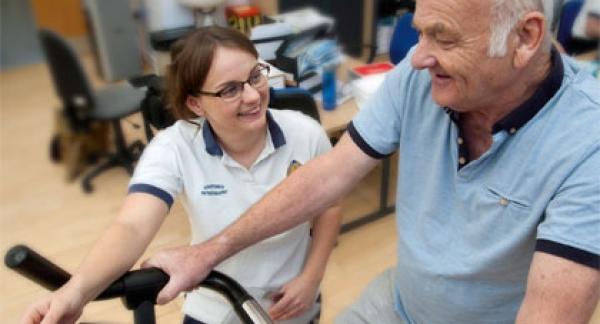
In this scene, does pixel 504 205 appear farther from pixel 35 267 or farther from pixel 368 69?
pixel 368 69

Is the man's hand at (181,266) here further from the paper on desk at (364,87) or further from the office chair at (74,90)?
the paper on desk at (364,87)

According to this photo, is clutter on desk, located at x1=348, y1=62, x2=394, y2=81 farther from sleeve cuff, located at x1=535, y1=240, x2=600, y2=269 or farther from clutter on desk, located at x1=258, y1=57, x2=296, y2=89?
sleeve cuff, located at x1=535, y1=240, x2=600, y2=269

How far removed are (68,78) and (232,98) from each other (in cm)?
32

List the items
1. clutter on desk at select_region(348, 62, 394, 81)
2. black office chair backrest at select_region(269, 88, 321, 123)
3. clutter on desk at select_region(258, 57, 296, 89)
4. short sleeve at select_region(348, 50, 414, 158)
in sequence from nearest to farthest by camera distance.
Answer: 1. short sleeve at select_region(348, 50, 414, 158)
2. black office chair backrest at select_region(269, 88, 321, 123)
3. clutter on desk at select_region(258, 57, 296, 89)
4. clutter on desk at select_region(348, 62, 394, 81)

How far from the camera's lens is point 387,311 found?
0.98 meters

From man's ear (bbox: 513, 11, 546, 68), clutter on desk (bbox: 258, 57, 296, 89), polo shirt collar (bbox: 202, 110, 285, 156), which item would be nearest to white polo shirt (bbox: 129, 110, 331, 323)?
polo shirt collar (bbox: 202, 110, 285, 156)

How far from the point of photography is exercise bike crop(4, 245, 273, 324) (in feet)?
2.28

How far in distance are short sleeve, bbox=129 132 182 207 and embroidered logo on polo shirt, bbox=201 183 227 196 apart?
0.05 m

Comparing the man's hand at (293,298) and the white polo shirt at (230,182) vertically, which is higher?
the white polo shirt at (230,182)

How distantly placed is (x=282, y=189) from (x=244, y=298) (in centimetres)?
22

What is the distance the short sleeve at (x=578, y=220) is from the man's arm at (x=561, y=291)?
11 millimetres

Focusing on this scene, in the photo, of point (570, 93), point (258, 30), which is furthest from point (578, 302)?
point (258, 30)

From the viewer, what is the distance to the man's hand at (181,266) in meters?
0.76

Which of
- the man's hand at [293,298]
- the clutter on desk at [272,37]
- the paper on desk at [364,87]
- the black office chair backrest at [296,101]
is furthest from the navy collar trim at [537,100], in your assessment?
the clutter on desk at [272,37]
